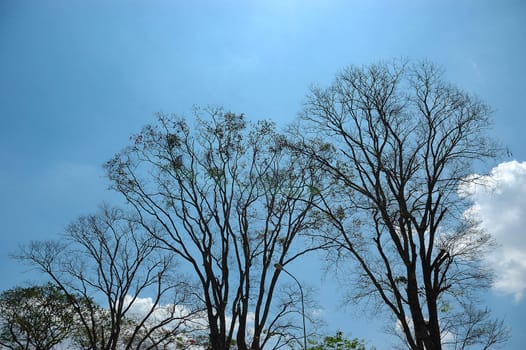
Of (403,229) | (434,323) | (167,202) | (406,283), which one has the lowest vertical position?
(434,323)

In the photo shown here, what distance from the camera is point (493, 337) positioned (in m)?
17.9

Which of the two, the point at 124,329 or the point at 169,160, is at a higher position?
the point at 169,160

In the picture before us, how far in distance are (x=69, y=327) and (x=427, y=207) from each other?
24.8 meters

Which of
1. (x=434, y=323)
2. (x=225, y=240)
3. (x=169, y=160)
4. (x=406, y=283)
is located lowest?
(x=434, y=323)

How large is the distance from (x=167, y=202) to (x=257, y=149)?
17.1ft

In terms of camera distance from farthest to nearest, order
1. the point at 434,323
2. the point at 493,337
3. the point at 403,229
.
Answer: the point at 493,337 → the point at 403,229 → the point at 434,323

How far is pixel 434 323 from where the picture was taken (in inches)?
586

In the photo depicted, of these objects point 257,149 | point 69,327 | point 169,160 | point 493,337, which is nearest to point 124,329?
point 69,327

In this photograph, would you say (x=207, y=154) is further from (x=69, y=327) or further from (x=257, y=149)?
(x=69, y=327)

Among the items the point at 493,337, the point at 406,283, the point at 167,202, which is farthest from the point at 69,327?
the point at 493,337

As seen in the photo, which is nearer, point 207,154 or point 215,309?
point 215,309

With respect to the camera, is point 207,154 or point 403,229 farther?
point 207,154

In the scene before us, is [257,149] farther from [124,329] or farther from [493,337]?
[124,329]

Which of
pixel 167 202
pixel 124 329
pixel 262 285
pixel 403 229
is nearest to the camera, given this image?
pixel 403 229
